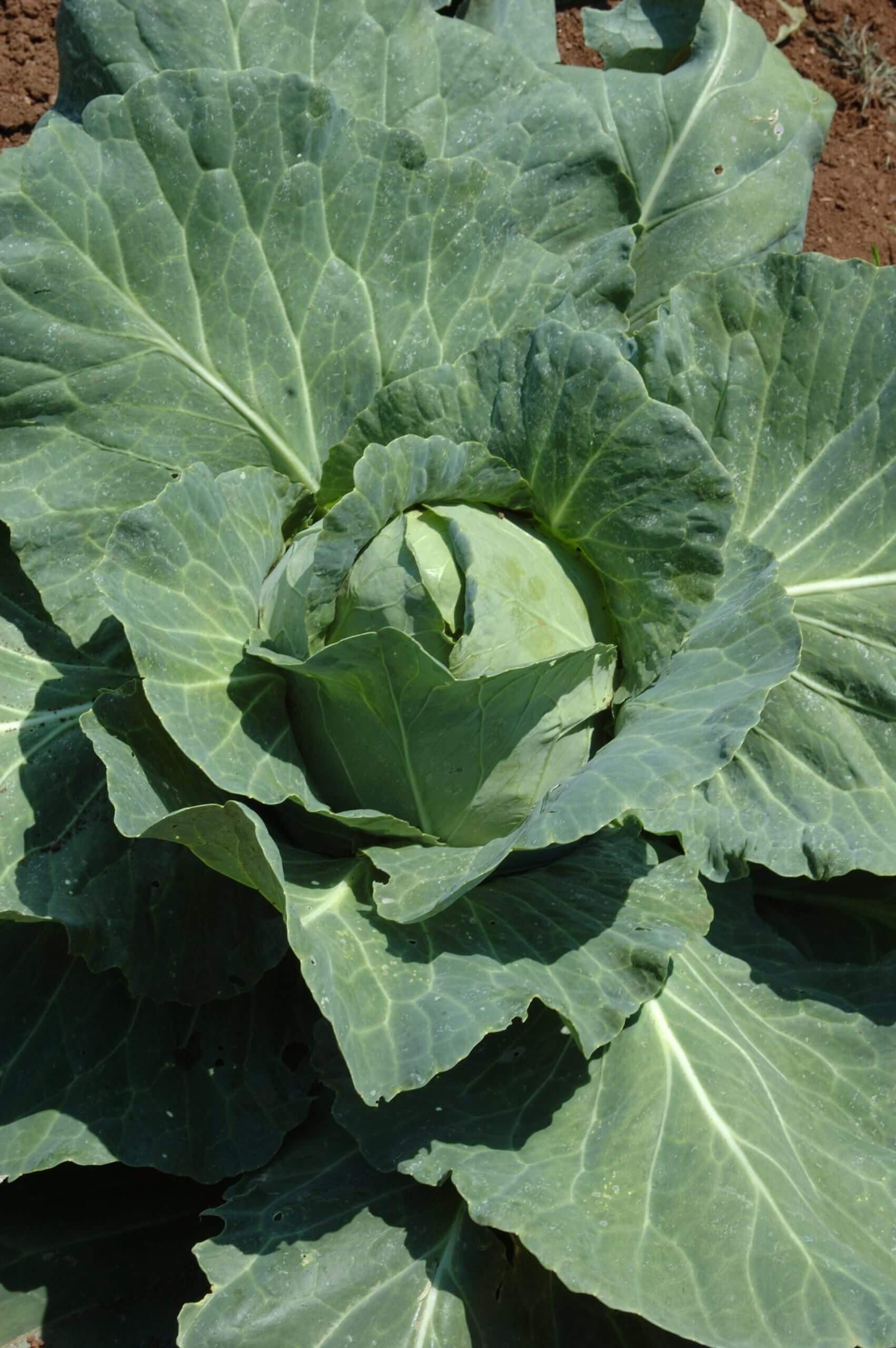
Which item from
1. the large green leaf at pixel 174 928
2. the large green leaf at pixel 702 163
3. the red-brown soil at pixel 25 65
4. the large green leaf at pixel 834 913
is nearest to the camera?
the large green leaf at pixel 174 928

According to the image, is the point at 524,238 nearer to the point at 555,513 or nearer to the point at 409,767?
the point at 555,513

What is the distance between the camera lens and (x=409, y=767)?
240 cm

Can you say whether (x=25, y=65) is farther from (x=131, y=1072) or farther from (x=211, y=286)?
(x=131, y=1072)

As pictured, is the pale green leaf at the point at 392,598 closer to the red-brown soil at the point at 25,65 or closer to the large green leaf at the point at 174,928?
the large green leaf at the point at 174,928

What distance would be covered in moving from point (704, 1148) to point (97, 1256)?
5.15ft

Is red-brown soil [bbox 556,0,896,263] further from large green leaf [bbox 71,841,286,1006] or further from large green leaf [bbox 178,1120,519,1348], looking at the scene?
large green leaf [bbox 178,1120,519,1348]

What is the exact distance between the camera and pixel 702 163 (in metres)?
3.48

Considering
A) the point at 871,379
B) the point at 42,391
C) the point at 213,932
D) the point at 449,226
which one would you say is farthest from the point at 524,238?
the point at 213,932

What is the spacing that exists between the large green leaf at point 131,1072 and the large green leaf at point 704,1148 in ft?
1.12

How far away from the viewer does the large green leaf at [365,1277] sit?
239 centimetres

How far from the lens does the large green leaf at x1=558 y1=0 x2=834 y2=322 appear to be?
3473mm

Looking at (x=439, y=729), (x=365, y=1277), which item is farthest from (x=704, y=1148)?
(x=439, y=729)

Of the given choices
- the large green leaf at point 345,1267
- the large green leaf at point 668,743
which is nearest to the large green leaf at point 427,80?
the large green leaf at point 668,743

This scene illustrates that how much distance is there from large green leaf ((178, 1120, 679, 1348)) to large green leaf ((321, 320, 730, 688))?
1295 mm
